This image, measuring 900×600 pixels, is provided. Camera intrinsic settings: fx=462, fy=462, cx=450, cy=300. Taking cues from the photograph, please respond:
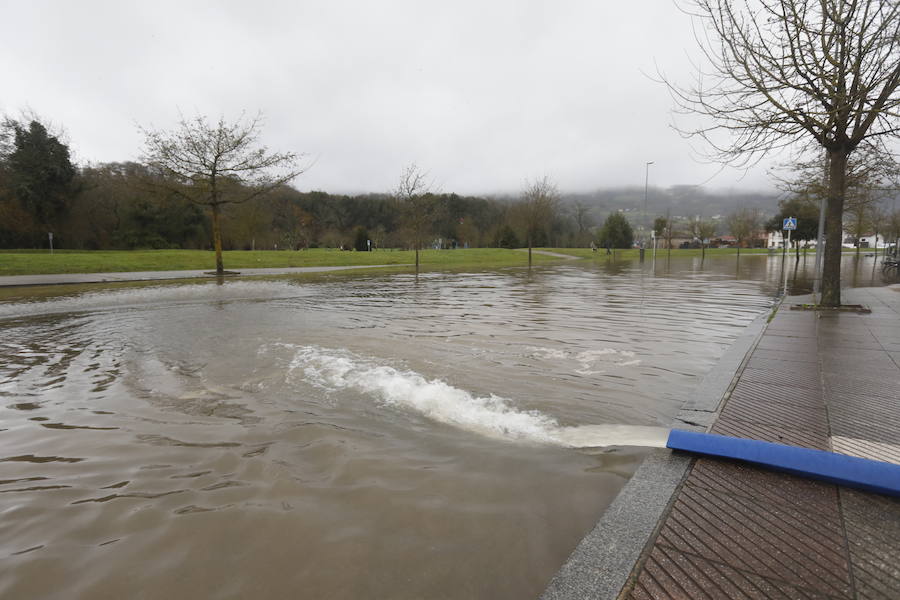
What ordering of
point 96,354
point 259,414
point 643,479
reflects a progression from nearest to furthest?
point 643,479 < point 259,414 < point 96,354

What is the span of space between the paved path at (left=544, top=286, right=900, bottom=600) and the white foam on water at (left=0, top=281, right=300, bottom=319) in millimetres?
13735

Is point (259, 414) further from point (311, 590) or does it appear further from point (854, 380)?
point (854, 380)

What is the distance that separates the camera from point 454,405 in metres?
4.79

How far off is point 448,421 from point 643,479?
1.90 m

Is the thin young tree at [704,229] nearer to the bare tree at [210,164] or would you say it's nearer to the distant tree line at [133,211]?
the distant tree line at [133,211]

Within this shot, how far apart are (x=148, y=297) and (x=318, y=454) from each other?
45.2 ft

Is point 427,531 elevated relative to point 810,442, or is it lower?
lower

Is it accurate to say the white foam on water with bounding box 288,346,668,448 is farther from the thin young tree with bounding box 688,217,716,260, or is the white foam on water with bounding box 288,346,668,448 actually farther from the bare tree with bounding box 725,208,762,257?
the thin young tree with bounding box 688,217,716,260

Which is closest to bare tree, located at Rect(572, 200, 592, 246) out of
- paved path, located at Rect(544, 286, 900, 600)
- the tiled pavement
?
the tiled pavement

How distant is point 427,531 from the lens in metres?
2.74

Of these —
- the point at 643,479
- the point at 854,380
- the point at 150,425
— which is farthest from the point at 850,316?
the point at 150,425

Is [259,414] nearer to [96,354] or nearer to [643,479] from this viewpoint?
[643,479]

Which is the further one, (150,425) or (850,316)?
(850,316)

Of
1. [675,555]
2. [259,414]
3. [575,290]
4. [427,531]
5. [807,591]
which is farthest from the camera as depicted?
[575,290]
